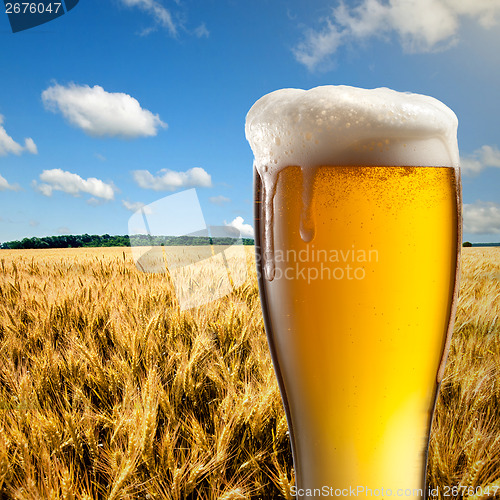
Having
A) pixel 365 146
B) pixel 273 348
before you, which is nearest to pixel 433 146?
pixel 365 146

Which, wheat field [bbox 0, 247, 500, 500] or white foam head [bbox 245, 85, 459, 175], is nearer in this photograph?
white foam head [bbox 245, 85, 459, 175]

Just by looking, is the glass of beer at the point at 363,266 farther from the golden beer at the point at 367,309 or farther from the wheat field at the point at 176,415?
the wheat field at the point at 176,415

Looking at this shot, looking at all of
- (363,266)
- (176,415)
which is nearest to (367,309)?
(363,266)

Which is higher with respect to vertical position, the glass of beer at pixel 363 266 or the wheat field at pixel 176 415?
the glass of beer at pixel 363 266

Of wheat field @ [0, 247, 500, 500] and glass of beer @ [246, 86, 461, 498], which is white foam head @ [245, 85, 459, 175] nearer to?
glass of beer @ [246, 86, 461, 498]

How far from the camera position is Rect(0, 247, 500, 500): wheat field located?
3.20 ft

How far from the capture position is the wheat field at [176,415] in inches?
38.4

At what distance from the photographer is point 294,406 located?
83 cm

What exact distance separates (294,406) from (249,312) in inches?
43.1

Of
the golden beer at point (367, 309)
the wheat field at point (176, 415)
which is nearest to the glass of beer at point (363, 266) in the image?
the golden beer at point (367, 309)

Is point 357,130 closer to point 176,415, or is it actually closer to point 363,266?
point 363,266

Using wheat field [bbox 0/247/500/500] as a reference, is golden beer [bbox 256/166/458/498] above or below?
above

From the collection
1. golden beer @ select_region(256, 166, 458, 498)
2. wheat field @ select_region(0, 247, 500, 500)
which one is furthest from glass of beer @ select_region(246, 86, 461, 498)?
wheat field @ select_region(0, 247, 500, 500)

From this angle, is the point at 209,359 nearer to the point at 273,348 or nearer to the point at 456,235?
the point at 273,348
